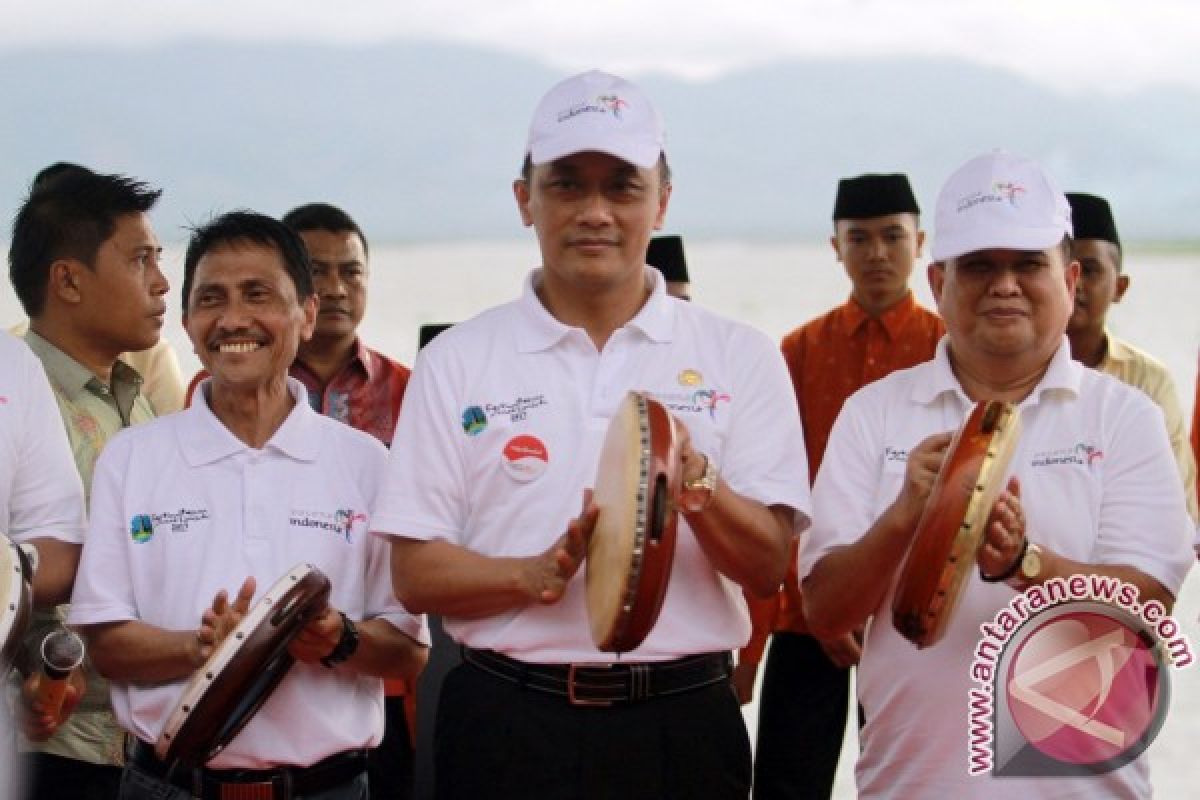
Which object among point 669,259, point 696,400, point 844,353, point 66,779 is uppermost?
point 669,259

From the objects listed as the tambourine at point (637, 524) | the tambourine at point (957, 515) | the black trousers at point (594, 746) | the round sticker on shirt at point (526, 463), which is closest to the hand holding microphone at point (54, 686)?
the black trousers at point (594, 746)

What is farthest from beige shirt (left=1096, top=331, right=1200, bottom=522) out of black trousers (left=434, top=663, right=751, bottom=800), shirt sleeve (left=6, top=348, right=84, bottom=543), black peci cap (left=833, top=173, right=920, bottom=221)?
shirt sleeve (left=6, top=348, right=84, bottom=543)

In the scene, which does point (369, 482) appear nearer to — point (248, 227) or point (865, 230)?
point (248, 227)

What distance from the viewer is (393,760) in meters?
3.99

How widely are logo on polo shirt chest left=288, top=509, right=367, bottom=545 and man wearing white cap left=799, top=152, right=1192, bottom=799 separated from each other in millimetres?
781

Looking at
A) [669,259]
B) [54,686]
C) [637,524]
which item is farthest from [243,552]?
[669,259]

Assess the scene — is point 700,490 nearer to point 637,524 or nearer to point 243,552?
point 637,524

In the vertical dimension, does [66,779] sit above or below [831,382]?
below

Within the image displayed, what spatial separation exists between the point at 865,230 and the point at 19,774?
2.91 meters

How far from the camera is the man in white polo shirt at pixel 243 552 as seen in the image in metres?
2.86

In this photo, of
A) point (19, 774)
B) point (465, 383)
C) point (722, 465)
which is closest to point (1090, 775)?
point (722, 465)

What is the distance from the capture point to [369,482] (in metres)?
3.06

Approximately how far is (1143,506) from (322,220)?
2405 mm

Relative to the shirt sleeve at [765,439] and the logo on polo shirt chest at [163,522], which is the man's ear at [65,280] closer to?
the logo on polo shirt chest at [163,522]
